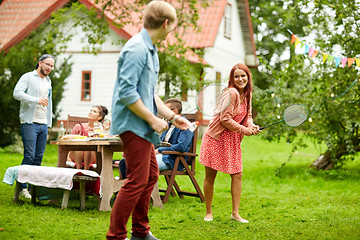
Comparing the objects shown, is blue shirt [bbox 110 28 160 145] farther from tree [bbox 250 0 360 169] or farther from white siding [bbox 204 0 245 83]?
white siding [bbox 204 0 245 83]

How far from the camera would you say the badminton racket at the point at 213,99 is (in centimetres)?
535

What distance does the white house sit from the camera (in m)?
19.4

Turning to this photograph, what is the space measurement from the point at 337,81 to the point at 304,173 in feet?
6.83

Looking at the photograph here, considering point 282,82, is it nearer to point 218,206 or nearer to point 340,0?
point 340,0

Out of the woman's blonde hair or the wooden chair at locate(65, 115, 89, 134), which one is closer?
the woman's blonde hair

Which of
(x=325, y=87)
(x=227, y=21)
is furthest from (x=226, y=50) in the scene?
(x=325, y=87)

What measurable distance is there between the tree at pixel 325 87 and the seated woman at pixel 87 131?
398 centimetres

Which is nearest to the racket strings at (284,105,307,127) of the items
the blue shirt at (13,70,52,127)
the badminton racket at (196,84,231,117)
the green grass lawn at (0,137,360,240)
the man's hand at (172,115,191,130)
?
the badminton racket at (196,84,231,117)

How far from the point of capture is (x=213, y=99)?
5.73 meters

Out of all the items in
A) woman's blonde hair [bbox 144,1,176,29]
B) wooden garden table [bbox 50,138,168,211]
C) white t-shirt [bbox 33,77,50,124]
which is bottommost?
wooden garden table [bbox 50,138,168,211]

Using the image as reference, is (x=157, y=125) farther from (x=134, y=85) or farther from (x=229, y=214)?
(x=229, y=214)

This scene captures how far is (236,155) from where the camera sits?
5555 mm

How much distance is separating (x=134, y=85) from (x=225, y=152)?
2.19 meters

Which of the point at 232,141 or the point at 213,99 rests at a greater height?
the point at 213,99
